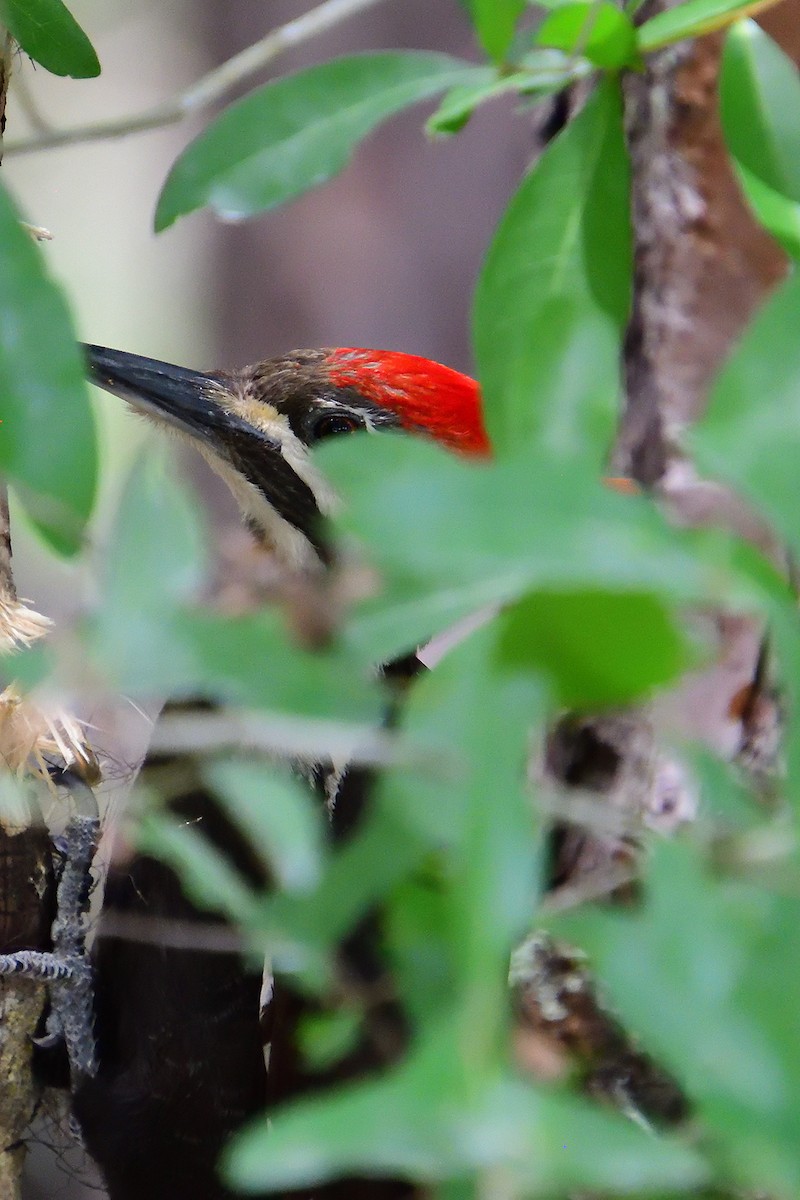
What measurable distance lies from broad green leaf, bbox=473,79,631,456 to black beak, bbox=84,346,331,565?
67cm

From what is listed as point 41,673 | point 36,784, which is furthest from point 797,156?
point 36,784

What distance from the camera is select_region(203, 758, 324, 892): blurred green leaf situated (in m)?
0.34

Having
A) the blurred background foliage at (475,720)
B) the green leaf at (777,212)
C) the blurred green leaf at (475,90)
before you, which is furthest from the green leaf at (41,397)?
the green leaf at (777,212)

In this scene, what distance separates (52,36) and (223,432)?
62 centimetres

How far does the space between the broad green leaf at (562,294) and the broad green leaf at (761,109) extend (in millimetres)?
54

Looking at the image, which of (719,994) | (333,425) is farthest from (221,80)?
(333,425)

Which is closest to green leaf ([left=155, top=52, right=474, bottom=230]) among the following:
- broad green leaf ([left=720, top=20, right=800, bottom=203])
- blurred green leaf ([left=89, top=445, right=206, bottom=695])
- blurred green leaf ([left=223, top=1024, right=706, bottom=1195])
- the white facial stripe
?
broad green leaf ([left=720, top=20, right=800, bottom=203])

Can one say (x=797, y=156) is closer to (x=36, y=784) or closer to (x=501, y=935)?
(x=501, y=935)

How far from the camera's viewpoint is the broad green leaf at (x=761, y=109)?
1.87 ft

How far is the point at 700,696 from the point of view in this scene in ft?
4.15

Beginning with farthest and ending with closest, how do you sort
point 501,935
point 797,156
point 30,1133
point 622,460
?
point 622,460 < point 30,1133 < point 797,156 < point 501,935

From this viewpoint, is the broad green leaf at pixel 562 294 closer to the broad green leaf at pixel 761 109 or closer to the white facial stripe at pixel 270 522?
the broad green leaf at pixel 761 109

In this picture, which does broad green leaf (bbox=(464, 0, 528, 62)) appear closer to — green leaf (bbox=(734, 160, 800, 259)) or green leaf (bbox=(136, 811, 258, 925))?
green leaf (bbox=(734, 160, 800, 259))

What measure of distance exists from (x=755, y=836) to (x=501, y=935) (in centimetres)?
9
